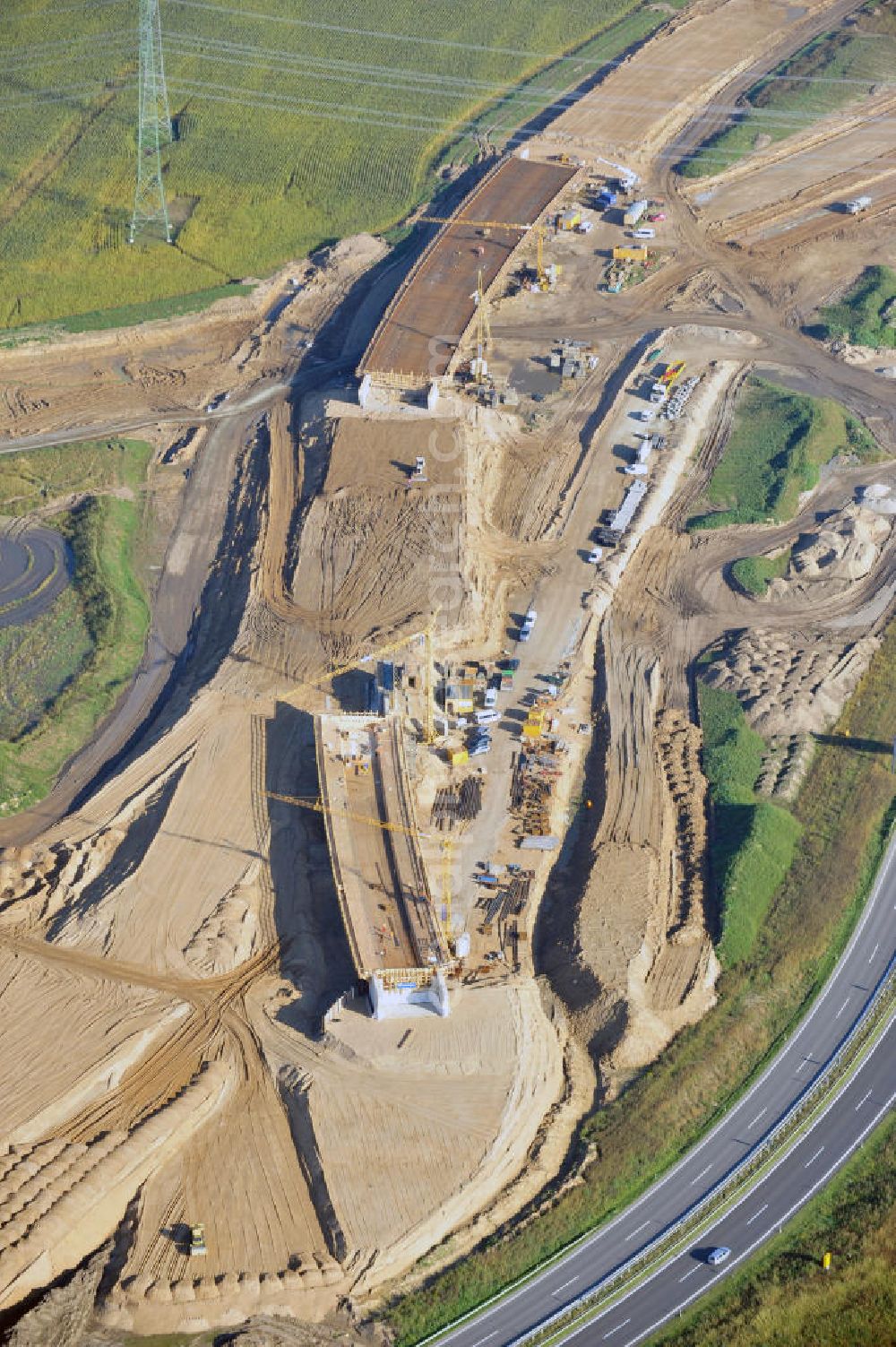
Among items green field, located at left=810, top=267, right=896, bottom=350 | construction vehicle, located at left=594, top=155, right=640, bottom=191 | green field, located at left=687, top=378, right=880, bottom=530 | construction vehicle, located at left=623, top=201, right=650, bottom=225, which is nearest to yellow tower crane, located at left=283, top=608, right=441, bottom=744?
green field, located at left=687, top=378, right=880, bottom=530

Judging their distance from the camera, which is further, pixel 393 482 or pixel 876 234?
pixel 876 234

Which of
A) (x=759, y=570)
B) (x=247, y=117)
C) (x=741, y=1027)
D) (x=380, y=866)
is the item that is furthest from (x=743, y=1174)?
(x=247, y=117)

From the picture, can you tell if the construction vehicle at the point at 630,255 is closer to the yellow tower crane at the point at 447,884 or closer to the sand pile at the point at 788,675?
the sand pile at the point at 788,675

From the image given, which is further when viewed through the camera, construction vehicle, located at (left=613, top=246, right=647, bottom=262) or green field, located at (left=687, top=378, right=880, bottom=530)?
construction vehicle, located at (left=613, top=246, right=647, bottom=262)

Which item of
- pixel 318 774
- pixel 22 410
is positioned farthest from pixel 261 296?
pixel 318 774

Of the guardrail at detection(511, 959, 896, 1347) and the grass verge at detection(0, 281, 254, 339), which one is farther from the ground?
the grass verge at detection(0, 281, 254, 339)

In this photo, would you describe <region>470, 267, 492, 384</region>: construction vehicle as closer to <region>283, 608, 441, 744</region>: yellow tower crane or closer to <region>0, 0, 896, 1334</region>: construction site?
<region>0, 0, 896, 1334</region>: construction site

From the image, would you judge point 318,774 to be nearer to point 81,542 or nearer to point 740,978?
point 740,978

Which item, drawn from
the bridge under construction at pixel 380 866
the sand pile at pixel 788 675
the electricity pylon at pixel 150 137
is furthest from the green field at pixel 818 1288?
the electricity pylon at pixel 150 137
